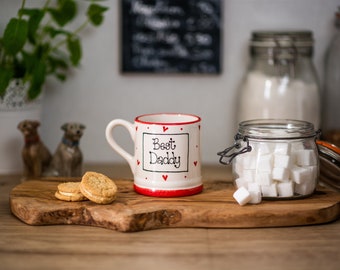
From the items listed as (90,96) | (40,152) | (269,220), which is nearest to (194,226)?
(269,220)

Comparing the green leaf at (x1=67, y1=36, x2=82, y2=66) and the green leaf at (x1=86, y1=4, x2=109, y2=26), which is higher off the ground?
the green leaf at (x1=86, y1=4, x2=109, y2=26)

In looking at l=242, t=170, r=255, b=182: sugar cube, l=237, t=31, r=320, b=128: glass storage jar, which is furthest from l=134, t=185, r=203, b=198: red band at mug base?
l=237, t=31, r=320, b=128: glass storage jar

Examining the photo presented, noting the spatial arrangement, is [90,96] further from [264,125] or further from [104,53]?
[264,125]

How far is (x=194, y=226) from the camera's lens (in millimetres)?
1144

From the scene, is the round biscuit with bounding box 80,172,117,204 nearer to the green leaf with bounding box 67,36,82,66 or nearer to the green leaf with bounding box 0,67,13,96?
the green leaf with bounding box 0,67,13,96

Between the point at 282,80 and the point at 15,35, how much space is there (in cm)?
63

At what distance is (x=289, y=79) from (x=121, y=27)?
0.44 metres

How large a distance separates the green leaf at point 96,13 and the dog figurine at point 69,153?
28 centimetres

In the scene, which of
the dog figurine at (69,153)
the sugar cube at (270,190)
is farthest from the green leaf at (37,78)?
the sugar cube at (270,190)

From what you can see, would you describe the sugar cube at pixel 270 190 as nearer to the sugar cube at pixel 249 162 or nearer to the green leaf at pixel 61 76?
the sugar cube at pixel 249 162

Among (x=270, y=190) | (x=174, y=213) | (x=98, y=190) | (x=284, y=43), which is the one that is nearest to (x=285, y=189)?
(x=270, y=190)

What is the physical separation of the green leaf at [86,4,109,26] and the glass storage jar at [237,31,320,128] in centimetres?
38

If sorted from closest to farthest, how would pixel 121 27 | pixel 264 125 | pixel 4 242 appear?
pixel 4 242 < pixel 264 125 < pixel 121 27

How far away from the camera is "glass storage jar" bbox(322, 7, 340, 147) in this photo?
163 cm
